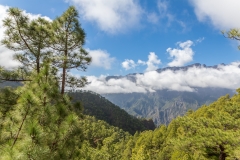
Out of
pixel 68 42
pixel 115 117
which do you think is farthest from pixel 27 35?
pixel 115 117

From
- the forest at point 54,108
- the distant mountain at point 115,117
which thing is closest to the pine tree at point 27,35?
the forest at point 54,108

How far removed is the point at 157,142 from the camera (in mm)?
60812

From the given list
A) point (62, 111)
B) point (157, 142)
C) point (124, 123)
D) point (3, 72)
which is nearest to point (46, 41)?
point (3, 72)

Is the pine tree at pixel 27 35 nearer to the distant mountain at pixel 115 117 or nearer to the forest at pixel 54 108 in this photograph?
the forest at pixel 54 108

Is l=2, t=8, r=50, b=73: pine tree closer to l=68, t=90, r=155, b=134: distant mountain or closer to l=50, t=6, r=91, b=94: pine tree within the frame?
l=50, t=6, r=91, b=94: pine tree

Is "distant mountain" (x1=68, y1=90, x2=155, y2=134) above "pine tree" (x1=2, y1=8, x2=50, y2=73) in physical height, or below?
below

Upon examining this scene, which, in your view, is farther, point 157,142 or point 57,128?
point 157,142

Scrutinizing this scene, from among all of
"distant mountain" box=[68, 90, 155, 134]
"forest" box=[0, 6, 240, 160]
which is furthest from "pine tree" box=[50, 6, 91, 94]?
"distant mountain" box=[68, 90, 155, 134]

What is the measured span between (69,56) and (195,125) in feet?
31.6

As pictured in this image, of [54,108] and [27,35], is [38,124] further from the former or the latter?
[27,35]

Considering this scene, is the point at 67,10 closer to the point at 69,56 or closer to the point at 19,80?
the point at 69,56

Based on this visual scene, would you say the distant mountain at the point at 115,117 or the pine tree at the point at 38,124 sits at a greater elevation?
the pine tree at the point at 38,124

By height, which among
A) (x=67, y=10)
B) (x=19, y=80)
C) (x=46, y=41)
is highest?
(x=67, y=10)

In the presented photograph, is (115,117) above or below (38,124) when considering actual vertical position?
below
